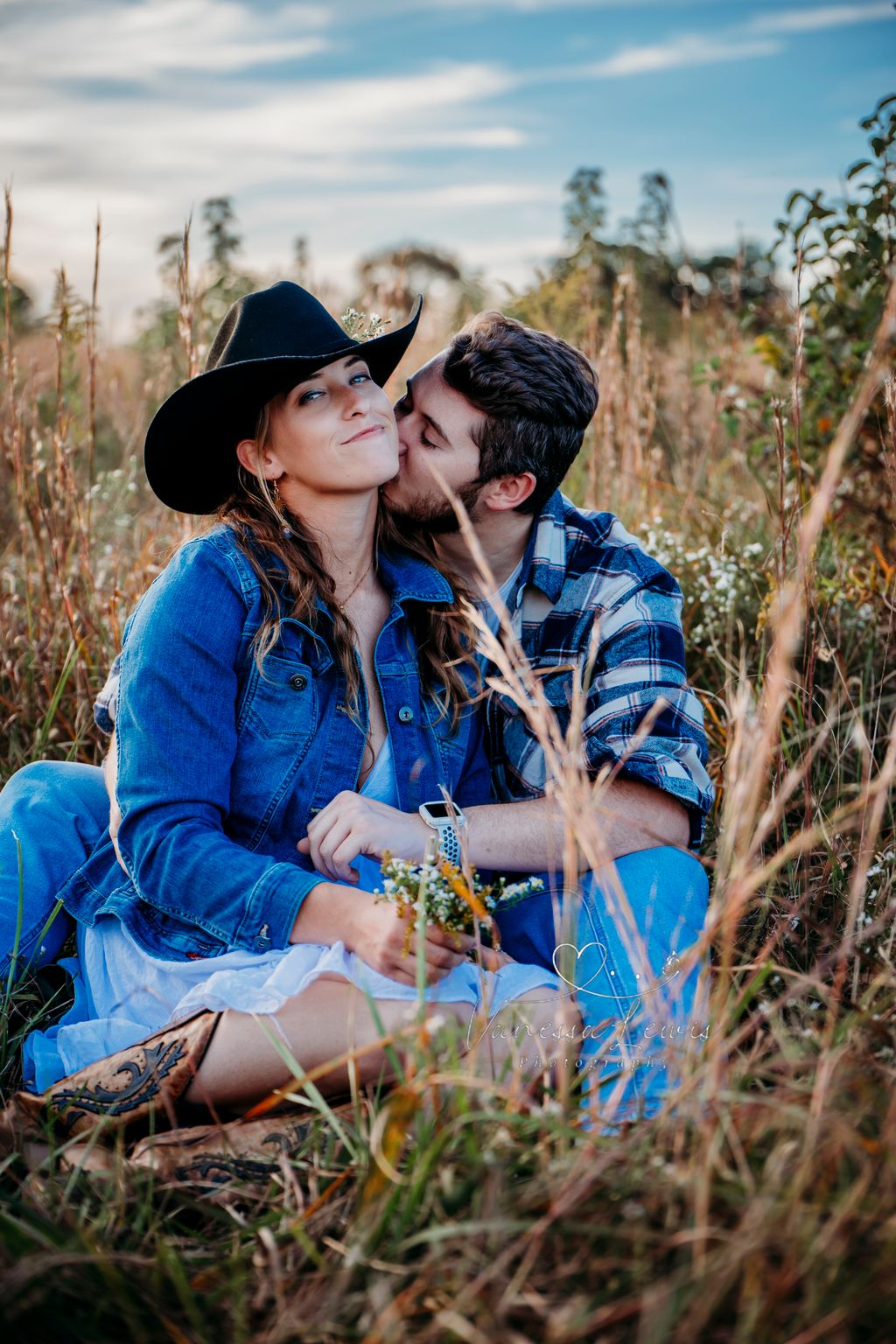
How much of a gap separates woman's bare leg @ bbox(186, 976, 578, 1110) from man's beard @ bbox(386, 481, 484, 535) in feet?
3.68

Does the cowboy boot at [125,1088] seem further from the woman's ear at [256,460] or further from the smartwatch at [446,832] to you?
the woman's ear at [256,460]

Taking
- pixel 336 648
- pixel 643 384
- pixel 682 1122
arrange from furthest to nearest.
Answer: pixel 643 384
pixel 336 648
pixel 682 1122

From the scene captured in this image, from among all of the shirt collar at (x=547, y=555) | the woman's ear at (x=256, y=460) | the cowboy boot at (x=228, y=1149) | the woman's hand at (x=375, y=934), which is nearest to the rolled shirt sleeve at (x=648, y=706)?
the shirt collar at (x=547, y=555)

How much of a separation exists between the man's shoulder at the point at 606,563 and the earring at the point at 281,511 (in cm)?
70

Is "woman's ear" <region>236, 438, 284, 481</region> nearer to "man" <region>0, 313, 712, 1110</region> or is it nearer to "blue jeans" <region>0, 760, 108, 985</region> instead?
"man" <region>0, 313, 712, 1110</region>

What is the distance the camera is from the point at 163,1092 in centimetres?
192

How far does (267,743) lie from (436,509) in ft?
2.32

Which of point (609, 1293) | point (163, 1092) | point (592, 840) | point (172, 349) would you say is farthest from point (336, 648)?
point (172, 349)

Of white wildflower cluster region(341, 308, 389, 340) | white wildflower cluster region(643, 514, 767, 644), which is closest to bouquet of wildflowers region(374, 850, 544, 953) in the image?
white wildflower cluster region(341, 308, 389, 340)

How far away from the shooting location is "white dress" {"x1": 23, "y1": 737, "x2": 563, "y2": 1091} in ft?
6.60

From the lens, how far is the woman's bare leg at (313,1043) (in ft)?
6.40

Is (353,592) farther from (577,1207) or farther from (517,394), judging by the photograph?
(577,1207)

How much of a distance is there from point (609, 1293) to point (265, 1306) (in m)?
0.45

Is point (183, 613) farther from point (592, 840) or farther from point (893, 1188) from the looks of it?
point (893, 1188)
